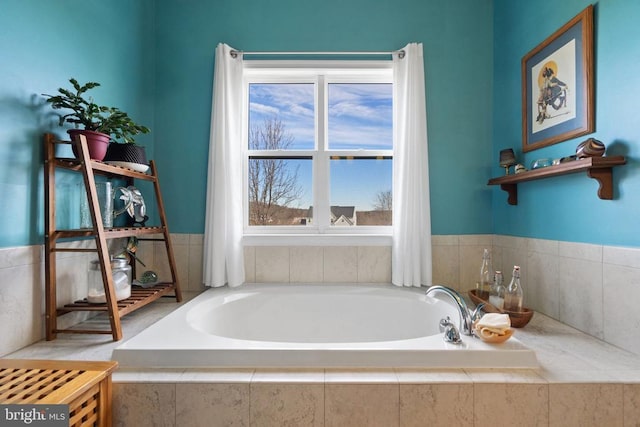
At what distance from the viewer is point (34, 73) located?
132 cm

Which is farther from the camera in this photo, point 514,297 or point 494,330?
point 514,297

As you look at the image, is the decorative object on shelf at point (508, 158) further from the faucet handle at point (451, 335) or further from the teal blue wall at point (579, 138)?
the faucet handle at point (451, 335)

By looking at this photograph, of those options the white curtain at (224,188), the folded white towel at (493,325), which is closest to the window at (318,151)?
the white curtain at (224,188)

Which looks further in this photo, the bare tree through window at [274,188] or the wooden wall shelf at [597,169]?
the bare tree through window at [274,188]

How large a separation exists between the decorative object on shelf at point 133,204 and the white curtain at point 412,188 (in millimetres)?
1585

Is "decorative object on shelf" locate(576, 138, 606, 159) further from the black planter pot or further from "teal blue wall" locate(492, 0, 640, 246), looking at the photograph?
the black planter pot

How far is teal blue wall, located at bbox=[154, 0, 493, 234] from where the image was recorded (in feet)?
7.11

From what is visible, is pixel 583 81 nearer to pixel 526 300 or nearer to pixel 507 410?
pixel 526 300

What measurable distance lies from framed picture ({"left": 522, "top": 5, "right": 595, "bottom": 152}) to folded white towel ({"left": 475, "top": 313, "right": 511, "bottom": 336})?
0.98 meters

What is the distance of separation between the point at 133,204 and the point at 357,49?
5.81ft

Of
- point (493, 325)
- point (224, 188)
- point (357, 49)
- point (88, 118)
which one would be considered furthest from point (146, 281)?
point (357, 49)

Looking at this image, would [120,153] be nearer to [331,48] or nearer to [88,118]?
[88,118]

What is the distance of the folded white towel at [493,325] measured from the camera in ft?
3.86

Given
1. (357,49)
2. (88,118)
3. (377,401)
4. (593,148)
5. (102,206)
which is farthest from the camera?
(357,49)
